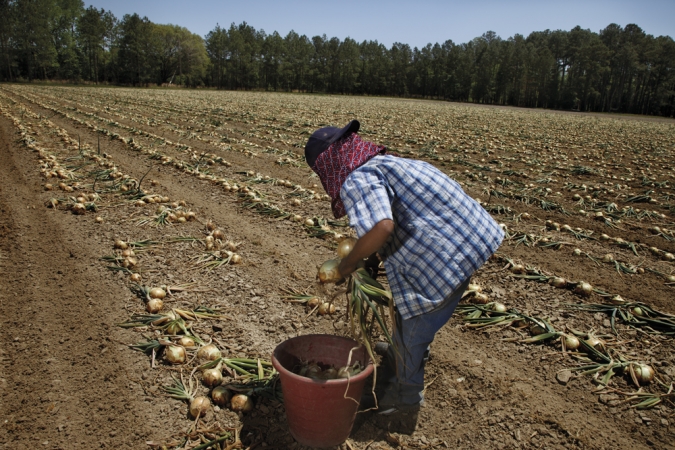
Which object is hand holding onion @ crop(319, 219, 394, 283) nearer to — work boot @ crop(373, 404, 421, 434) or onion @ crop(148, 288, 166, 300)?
work boot @ crop(373, 404, 421, 434)

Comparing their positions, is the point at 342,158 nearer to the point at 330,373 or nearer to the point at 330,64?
the point at 330,373

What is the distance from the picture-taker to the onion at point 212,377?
8.17 ft

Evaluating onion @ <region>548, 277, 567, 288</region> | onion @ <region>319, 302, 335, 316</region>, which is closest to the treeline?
onion @ <region>548, 277, 567, 288</region>

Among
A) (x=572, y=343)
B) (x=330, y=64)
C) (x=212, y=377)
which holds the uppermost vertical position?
(x=330, y=64)

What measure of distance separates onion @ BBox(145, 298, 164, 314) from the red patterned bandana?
1.82 meters

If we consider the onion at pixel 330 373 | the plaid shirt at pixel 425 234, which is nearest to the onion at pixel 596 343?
the plaid shirt at pixel 425 234

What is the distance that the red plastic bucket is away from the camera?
1917 mm

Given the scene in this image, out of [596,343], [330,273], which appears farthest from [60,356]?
[596,343]

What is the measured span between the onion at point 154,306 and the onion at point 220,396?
1.01 metres

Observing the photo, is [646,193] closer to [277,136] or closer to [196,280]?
[196,280]

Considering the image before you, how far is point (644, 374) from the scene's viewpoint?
2629 millimetres

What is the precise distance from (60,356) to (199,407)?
1.06 m

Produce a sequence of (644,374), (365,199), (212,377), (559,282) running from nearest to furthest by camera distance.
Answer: (365,199) → (212,377) → (644,374) → (559,282)

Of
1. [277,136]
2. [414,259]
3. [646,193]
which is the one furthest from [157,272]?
[277,136]
